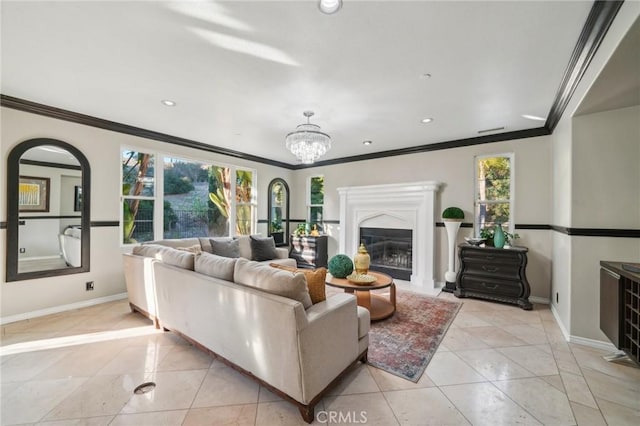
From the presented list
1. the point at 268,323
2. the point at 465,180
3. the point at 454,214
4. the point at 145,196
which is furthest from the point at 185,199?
the point at 465,180

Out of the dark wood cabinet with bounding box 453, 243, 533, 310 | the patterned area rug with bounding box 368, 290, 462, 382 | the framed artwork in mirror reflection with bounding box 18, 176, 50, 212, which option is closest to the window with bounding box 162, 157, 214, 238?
the framed artwork in mirror reflection with bounding box 18, 176, 50, 212

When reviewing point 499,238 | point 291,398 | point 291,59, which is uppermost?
point 291,59

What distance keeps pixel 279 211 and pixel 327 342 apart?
4906mm

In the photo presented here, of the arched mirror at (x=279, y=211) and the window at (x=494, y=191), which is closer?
the window at (x=494, y=191)

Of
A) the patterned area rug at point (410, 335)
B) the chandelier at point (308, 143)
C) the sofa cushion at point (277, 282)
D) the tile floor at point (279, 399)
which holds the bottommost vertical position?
the tile floor at point (279, 399)

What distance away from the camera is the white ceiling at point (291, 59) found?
5.44 feet

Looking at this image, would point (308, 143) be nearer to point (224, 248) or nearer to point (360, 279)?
point (360, 279)

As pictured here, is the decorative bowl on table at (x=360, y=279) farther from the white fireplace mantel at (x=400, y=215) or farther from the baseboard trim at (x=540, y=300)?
the baseboard trim at (x=540, y=300)

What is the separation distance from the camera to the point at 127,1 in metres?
1.58

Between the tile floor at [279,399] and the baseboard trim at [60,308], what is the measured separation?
0.29m

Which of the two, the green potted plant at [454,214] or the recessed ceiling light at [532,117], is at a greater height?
the recessed ceiling light at [532,117]

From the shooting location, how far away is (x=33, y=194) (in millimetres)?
3172

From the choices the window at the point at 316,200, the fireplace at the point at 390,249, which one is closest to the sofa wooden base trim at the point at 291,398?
the fireplace at the point at 390,249

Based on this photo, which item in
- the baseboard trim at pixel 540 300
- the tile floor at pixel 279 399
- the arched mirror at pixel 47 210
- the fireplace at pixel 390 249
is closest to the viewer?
Result: the tile floor at pixel 279 399
